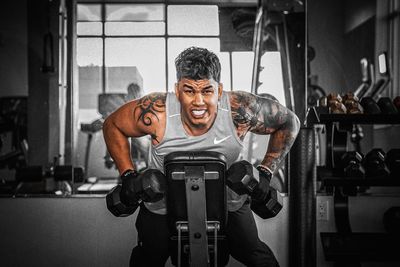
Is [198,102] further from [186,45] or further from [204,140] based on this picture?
[186,45]

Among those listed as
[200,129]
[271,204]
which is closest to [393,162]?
[271,204]

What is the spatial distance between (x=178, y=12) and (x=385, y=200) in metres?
1.77

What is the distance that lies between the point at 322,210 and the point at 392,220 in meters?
0.42

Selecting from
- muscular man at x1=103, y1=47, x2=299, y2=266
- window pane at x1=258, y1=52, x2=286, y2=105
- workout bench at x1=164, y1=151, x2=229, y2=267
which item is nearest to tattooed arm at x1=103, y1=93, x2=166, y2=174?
muscular man at x1=103, y1=47, x2=299, y2=266

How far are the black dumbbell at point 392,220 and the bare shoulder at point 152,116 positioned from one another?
1.51m

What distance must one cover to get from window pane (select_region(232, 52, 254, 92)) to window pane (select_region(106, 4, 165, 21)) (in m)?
0.57

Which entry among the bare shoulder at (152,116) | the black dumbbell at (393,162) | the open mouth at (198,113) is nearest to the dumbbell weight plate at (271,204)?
the open mouth at (198,113)

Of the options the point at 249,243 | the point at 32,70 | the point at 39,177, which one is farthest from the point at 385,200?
the point at 32,70

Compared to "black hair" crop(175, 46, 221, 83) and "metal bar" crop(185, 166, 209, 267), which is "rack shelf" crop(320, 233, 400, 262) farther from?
"black hair" crop(175, 46, 221, 83)

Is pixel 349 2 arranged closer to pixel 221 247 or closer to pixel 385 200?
pixel 385 200

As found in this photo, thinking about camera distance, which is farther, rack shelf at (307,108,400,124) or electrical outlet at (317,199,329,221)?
electrical outlet at (317,199,329,221)

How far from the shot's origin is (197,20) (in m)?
3.00

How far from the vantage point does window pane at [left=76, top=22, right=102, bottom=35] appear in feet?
10.0

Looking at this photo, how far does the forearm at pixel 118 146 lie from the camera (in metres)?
2.47
